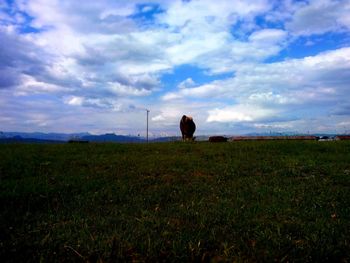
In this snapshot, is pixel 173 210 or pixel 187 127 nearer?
pixel 173 210

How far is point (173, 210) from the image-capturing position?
9.14 m

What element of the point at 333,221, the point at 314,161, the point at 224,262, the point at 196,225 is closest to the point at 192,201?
the point at 196,225

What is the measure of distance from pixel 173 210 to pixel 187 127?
3513 cm

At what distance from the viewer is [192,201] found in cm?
1005

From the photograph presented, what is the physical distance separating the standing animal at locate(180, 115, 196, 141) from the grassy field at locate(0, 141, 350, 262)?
2665cm

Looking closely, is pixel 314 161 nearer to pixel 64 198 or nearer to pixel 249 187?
pixel 249 187

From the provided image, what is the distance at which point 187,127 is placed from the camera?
44.2m

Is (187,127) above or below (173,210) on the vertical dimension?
above

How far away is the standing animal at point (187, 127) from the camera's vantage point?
Result: 4416 centimetres

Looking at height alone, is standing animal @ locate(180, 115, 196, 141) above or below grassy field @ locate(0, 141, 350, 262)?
above

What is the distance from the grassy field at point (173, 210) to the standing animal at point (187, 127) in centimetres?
2665

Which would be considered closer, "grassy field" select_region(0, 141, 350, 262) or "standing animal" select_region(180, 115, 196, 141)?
"grassy field" select_region(0, 141, 350, 262)

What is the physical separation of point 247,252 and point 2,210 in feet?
19.6

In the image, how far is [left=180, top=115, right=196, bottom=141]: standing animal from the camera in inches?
1738
